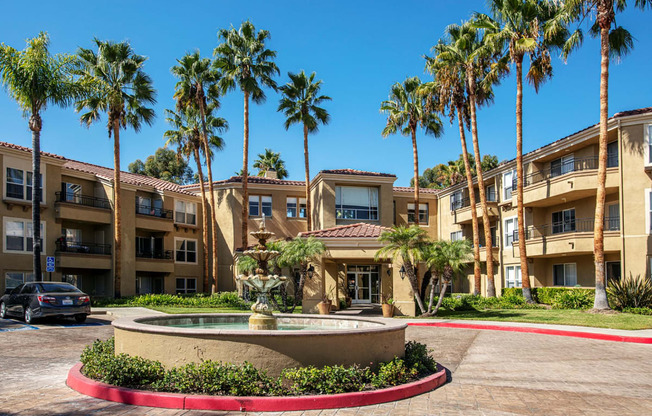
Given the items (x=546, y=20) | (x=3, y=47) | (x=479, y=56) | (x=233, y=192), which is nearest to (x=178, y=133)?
(x=233, y=192)

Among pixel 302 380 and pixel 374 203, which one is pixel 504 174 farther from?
pixel 302 380

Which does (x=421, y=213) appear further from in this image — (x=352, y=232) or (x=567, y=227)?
(x=352, y=232)

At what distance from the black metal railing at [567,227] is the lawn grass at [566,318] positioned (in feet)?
19.6

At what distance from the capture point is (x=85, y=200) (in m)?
34.7

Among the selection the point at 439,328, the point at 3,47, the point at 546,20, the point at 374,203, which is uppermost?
the point at 546,20

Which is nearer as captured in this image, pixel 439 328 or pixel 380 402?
pixel 380 402

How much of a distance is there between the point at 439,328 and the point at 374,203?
19280 mm

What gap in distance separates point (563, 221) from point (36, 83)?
1167 inches

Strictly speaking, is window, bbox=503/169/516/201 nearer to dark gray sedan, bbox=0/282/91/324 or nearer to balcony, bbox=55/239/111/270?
balcony, bbox=55/239/111/270

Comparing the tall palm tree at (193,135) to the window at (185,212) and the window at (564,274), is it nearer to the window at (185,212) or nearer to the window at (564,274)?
the window at (185,212)

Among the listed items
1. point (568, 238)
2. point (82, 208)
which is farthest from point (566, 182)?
point (82, 208)

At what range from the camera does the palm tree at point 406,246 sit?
80.1 ft

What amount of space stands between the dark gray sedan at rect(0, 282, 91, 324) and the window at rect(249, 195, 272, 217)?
2058 cm

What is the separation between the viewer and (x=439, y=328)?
854 inches
